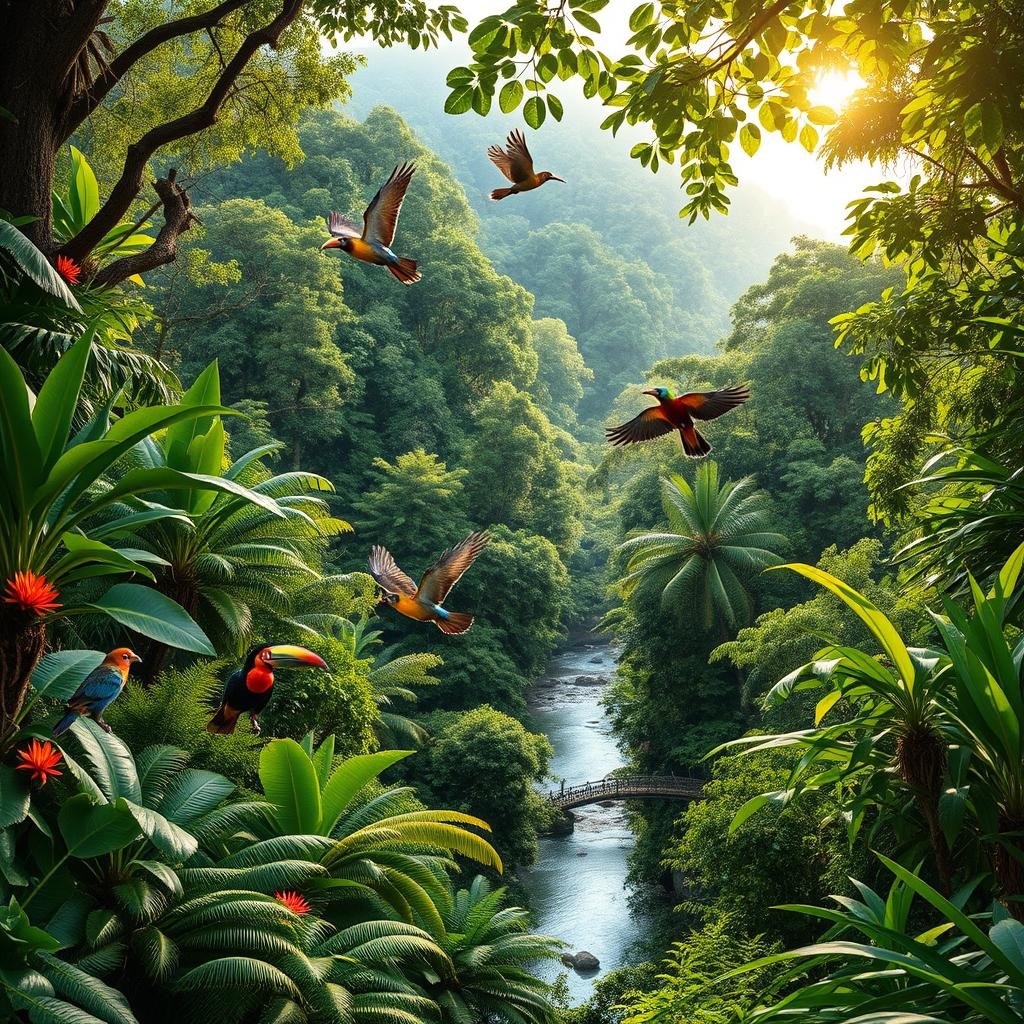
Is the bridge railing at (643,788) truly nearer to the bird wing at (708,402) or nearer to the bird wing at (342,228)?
the bird wing at (708,402)

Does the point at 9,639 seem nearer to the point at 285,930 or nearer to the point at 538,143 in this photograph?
the point at 285,930

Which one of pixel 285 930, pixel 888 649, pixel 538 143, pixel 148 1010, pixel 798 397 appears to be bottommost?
pixel 148 1010

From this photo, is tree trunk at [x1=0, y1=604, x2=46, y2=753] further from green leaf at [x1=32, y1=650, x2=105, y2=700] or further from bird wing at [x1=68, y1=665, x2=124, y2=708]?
green leaf at [x1=32, y1=650, x2=105, y2=700]

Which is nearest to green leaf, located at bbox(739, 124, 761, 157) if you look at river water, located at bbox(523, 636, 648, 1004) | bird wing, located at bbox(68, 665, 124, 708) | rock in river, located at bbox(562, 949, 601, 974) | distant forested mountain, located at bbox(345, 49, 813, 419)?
bird wing, located at bbox(68, 665, 124, 708)

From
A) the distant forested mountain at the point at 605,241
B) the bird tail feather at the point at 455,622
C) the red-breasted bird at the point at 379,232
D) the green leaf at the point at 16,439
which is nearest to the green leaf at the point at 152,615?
the green leaf at the point at 16,439

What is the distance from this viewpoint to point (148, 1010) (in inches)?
247

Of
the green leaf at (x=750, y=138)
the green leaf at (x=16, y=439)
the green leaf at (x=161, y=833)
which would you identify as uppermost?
the green leaf at (x=750, y=138)

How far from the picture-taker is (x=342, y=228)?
14.0 ft

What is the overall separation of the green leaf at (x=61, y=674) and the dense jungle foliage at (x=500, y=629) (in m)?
0.02

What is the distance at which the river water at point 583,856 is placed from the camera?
1597cm

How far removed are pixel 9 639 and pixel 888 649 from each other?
3.50m

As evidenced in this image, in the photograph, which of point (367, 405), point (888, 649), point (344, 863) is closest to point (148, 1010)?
point (344, 863)

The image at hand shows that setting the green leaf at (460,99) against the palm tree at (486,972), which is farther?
the palm tree at (486,972)

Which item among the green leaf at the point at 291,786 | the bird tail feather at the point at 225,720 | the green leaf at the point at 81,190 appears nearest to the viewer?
the bird tail feather at the point at 225,720
